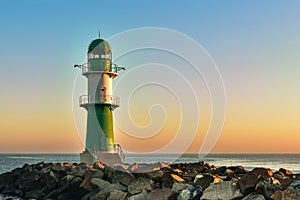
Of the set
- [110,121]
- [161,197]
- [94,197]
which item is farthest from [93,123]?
[161,197]

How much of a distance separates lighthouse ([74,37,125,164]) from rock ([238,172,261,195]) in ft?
29.7

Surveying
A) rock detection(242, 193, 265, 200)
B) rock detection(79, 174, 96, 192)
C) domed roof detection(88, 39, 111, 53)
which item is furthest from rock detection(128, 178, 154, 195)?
domed roof detection(88, 39, 111, 53)

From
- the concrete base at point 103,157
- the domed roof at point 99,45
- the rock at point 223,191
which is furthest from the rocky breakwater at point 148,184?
the domed roof at point 99,45

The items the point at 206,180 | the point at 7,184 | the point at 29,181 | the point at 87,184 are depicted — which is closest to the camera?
the point at 206,180

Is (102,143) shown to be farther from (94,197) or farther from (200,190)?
(200,190)

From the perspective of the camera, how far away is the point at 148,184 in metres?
10.9

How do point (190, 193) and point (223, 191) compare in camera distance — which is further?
point (190, 193)

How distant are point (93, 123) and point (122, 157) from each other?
5.85 feet

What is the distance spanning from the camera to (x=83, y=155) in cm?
1802

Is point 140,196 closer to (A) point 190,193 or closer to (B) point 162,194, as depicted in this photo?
(B) point 162,194

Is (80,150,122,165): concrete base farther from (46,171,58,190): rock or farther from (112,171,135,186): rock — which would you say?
(112,171,135,186): rock

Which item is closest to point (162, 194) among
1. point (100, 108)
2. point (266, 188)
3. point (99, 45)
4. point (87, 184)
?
point (266, 188)

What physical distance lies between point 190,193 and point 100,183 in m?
3.33

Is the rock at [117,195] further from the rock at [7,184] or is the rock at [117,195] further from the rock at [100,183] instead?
the rock at [7,184]
